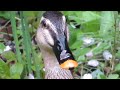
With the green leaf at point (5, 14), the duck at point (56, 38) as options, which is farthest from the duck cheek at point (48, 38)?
the green leaf at point (5, 14)

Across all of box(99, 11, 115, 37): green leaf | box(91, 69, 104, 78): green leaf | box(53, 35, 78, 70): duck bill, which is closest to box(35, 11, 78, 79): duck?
box(53, 35, 78, 70): duck bill

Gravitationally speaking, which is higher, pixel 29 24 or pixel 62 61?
pixel 29 24

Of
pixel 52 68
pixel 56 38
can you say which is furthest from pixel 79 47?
pixel 56 38

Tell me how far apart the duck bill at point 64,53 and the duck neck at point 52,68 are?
5.0 inches

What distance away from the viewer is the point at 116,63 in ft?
6.73

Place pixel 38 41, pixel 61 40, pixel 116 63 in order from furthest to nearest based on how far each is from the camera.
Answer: pixel 116 63 < pixel 38 41 < pixel 61 40

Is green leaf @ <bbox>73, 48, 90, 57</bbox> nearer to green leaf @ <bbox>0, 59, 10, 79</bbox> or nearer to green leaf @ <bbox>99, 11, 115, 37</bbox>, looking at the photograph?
green leaf @ <bbox>99, 11, 115, 37</bbox>

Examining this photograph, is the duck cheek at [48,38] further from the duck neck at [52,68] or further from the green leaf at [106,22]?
the green leaf at [106,22]

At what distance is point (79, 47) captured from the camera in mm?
2031

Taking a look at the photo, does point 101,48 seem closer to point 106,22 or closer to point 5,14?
point 106,22

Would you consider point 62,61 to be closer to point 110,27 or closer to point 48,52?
point 48,52

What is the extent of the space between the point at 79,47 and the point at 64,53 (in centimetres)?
25
